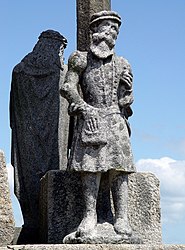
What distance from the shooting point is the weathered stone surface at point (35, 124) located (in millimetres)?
8820

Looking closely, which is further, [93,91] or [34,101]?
[34,101]

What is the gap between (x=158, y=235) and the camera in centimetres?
812

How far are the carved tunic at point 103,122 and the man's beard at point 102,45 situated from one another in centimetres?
7

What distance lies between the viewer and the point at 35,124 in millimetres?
8930

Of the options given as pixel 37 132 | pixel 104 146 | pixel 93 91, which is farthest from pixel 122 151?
pixel 37 132

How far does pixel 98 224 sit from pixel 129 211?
574 millimetres

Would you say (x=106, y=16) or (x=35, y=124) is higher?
(x=106, y=16)

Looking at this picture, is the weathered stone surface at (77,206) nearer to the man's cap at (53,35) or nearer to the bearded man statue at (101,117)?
the bearded man statue at (101,117)

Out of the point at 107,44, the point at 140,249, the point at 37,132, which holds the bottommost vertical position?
the point at 140,249

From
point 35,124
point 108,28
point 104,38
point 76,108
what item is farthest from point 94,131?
point 35,124

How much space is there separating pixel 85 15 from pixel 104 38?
1018mm

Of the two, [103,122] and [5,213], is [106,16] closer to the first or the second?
[103,122]

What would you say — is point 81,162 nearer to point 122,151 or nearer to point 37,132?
point 122,151

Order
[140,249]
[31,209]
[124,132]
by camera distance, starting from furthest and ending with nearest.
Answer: [31,209]
[124,132]
[140,249]
